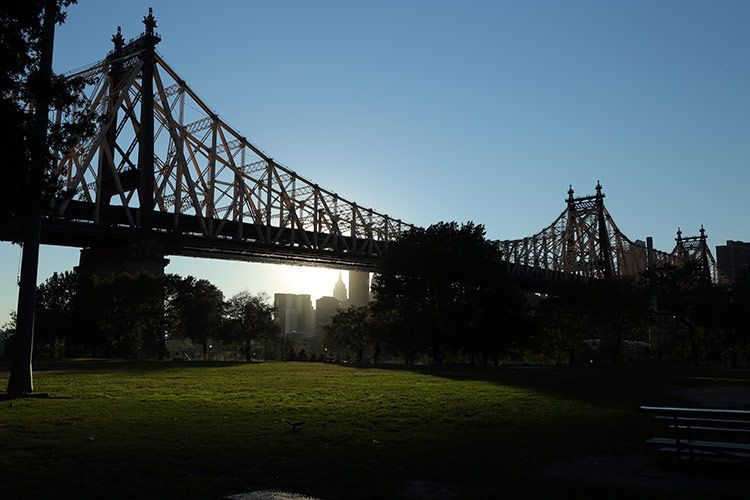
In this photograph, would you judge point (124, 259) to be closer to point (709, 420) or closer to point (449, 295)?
point (449, 295)

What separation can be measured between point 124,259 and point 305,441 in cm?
6869

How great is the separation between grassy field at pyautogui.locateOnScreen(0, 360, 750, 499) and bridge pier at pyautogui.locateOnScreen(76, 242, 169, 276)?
Answer: 5196cm

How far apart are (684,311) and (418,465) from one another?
69598 mm

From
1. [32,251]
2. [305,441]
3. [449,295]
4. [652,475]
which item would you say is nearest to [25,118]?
[32,251]

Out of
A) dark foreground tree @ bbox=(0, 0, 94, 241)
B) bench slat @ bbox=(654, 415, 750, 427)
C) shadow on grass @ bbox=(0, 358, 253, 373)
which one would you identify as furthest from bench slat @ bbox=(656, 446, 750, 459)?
shadow on grass @ bbox=(0, 358, 253, 373)

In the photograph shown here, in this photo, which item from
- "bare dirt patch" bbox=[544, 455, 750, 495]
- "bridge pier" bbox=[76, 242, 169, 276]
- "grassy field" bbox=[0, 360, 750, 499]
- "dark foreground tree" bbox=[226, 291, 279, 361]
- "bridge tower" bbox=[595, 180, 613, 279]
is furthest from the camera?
"bridge tower" bbox=[595, 180, 613, 279]

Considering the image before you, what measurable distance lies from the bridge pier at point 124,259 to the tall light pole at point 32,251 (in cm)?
4927

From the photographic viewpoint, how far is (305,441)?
11906mm

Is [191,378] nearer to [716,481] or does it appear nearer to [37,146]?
[37,146]

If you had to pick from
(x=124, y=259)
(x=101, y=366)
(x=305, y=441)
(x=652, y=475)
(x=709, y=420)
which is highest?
(x=124, y=259)

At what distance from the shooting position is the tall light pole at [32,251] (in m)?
16.8

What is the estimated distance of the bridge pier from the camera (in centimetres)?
7062

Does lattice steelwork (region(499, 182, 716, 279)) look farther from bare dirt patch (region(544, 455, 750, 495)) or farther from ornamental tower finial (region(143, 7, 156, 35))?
bare dirt patch (region(544, 455, 750, 495))

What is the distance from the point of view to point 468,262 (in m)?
56.2
